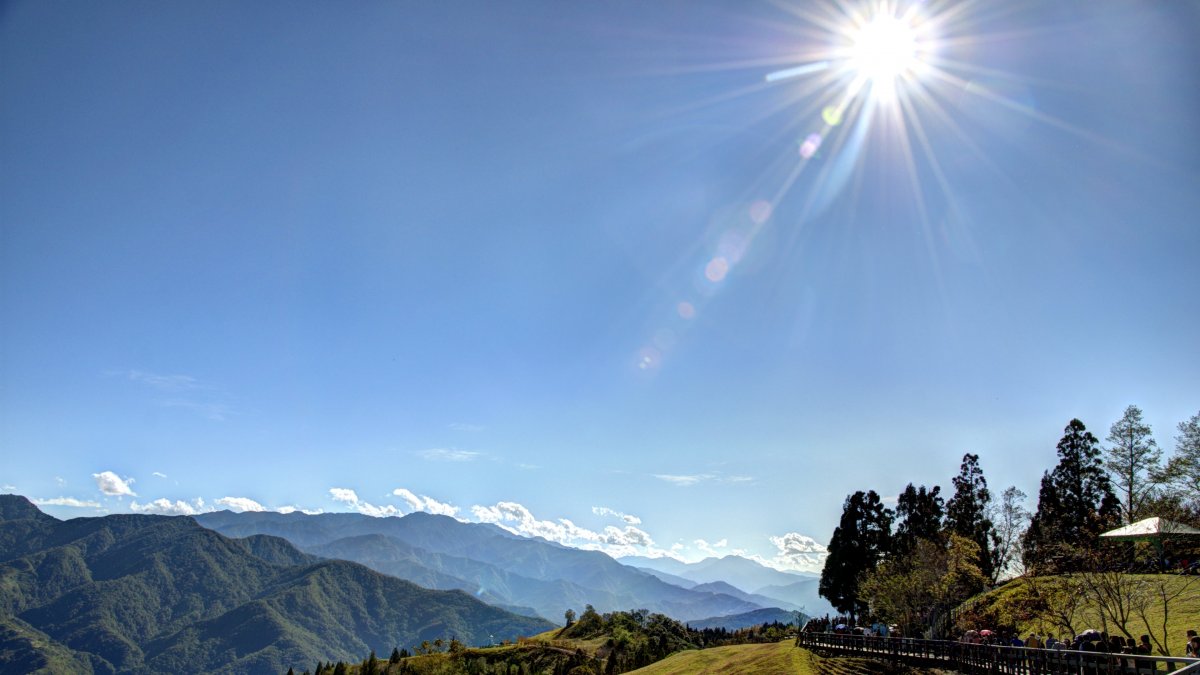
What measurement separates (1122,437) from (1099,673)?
34107 millimetres

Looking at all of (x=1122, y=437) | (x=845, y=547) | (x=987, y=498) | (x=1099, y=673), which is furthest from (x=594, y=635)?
(x=1099, y=673)

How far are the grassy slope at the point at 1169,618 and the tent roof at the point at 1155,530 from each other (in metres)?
1.81

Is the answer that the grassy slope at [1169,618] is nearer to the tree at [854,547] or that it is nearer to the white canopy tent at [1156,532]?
the white canopy tent at [1156,532]

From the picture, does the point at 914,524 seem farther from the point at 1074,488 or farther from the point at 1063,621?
the point at 1063,621

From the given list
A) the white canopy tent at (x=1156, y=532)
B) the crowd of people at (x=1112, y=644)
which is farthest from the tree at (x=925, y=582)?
the crowd of people at (x=1112, y=644)

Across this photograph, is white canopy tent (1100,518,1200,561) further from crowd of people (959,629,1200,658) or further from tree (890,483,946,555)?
tree (890,483,946,555)

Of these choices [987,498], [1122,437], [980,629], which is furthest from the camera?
[987,498]

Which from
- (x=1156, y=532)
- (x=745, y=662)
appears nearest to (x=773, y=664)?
(x=745, y=662)

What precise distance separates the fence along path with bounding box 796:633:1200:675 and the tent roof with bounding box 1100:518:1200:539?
28.8 ft

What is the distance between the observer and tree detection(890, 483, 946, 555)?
213 ft

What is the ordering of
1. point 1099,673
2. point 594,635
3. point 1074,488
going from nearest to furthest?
point 1099,673
point 1074,488
point 594,635

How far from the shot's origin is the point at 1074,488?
53.6 m

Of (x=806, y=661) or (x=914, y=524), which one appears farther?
(x=914, y=524)

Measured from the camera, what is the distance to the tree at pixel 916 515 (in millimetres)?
64875
